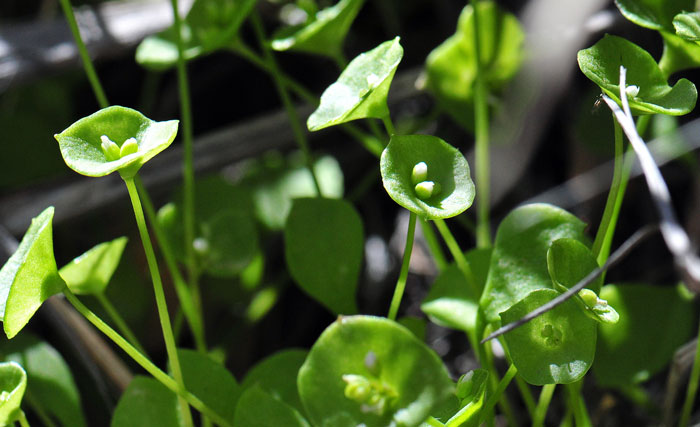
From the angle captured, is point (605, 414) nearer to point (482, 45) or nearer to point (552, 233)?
point (552, 233)

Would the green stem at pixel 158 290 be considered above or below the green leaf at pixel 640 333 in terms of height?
above

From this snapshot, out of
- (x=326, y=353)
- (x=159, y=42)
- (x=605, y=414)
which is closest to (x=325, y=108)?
(x=326, y=353)

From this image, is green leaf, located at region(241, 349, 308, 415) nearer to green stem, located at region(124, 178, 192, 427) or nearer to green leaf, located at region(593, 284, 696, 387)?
green stem, located at region(124, 178, 192, 427)

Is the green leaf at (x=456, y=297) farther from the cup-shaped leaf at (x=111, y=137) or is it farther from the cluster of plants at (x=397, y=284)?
the cup-shaped leaf at (x=111, y=137)

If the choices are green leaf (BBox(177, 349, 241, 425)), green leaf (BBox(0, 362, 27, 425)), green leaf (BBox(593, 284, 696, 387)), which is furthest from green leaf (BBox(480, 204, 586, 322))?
green leaf (BBox(0, 362, 27, 425))

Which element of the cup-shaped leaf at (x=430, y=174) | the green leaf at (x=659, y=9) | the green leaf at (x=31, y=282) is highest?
the green leaf at (x=659, y=9)

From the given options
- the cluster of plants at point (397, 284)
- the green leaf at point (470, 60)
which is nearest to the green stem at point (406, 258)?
the cluster of plants at point (397, 284)

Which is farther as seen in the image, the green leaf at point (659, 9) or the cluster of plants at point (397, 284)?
the green leaf at point (659, 9)
